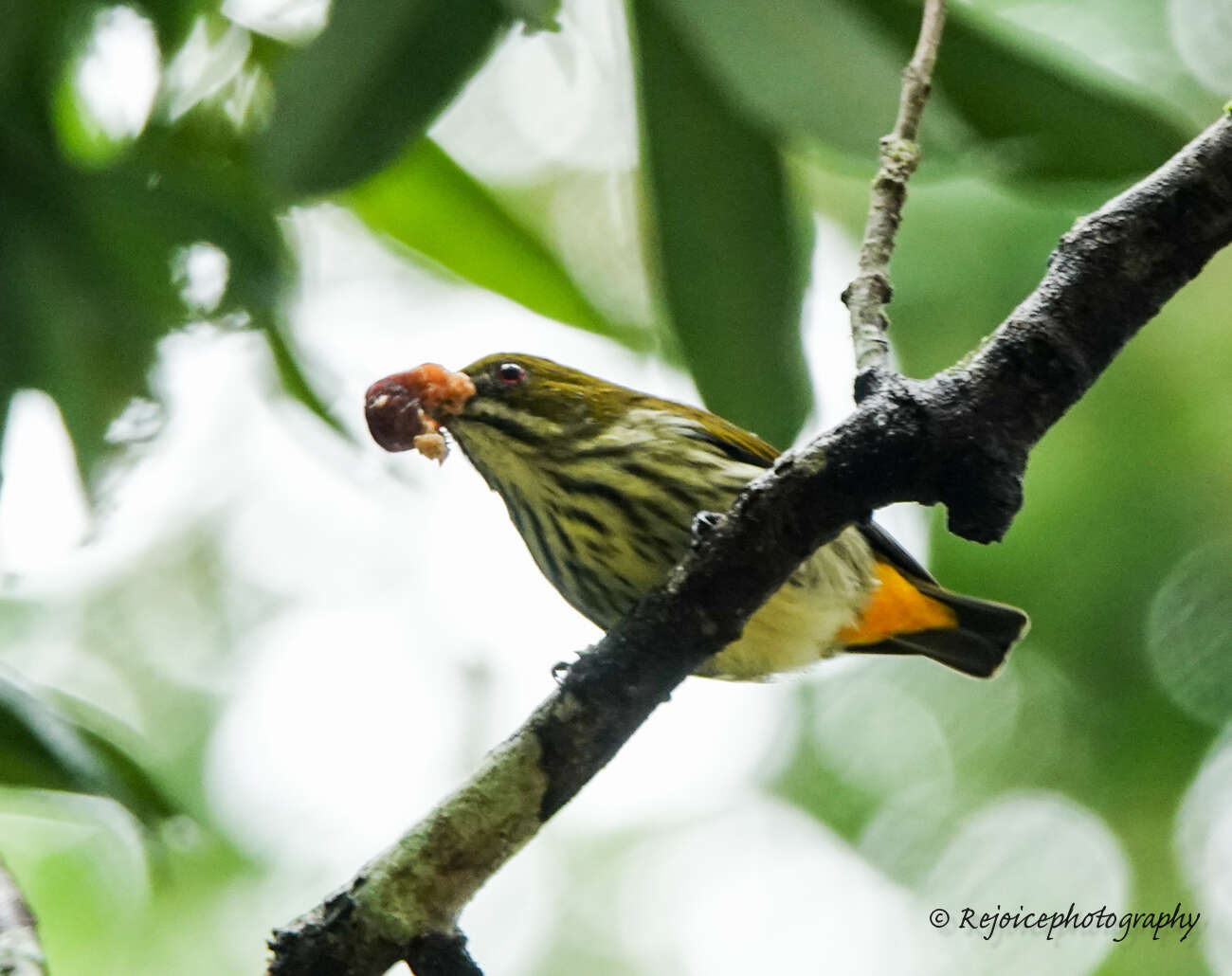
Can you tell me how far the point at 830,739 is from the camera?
697 centimetres

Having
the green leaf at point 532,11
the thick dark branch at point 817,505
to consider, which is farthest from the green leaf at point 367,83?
the thick dark branch at point 817,505

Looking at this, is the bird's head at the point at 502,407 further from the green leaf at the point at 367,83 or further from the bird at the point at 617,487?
the green leaf at the point at 367,83

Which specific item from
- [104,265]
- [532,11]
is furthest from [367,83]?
[104,265]

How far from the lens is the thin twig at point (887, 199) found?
2.03 m

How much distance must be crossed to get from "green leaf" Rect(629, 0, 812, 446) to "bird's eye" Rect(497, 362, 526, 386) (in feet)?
3.46

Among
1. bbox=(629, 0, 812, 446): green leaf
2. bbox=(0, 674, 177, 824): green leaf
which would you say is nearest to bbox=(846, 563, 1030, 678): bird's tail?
bbox=(629, 0, 812, 446): green leaf

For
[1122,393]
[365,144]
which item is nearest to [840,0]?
[365,144]

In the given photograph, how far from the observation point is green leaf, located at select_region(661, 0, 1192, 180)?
2.03 meters

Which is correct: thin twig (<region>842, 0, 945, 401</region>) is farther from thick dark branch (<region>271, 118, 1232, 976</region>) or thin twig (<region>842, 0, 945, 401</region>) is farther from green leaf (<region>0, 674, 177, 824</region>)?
green leaf (<region>0, 674, 177, 824</region>)

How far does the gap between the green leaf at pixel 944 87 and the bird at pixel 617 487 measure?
0.88m

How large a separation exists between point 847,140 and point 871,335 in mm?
295

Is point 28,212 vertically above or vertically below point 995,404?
below

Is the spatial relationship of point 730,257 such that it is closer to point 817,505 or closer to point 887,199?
point 887,199

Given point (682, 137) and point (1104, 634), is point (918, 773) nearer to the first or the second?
point (1104, 634)
